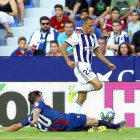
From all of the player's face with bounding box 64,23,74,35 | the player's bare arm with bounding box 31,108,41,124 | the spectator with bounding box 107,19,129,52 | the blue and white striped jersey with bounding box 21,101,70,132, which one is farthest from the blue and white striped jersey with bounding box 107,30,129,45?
the player's bare arm with bounding box 31,108,41,124

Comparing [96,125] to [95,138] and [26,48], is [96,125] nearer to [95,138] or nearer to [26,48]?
[95,138]

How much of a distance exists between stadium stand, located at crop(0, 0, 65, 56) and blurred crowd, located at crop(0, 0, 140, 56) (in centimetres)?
22

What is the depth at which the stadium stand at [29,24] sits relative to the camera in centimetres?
1366

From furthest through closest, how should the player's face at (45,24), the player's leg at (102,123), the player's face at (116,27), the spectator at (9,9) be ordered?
1. the spectator at (9,9)
2. the player's face at (45,24)
3. the player's face at (116,27)
4. the player's leg at (102,123)

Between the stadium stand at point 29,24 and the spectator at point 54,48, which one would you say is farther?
the stadium stand at point 29,24

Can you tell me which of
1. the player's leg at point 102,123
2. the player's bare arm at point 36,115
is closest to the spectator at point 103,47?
the player's leg at point 102,123

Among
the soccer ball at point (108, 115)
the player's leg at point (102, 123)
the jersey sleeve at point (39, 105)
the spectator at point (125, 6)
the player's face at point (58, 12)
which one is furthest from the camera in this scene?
the spectator at point (125, 6)

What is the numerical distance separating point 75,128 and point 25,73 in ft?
10.7

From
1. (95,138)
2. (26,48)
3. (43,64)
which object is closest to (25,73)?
(43,64)

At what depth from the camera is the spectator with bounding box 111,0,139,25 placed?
542 inches

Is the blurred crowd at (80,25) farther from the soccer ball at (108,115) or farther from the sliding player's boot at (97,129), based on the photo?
the sliding player's boot at (97,129)

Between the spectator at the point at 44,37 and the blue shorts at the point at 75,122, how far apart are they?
4346 millimetres

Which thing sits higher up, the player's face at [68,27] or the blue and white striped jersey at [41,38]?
the player's face at [68,27]

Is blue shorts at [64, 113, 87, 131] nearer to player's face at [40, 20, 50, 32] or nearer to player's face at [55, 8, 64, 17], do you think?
player's face at [40, 20, 50, 32]
